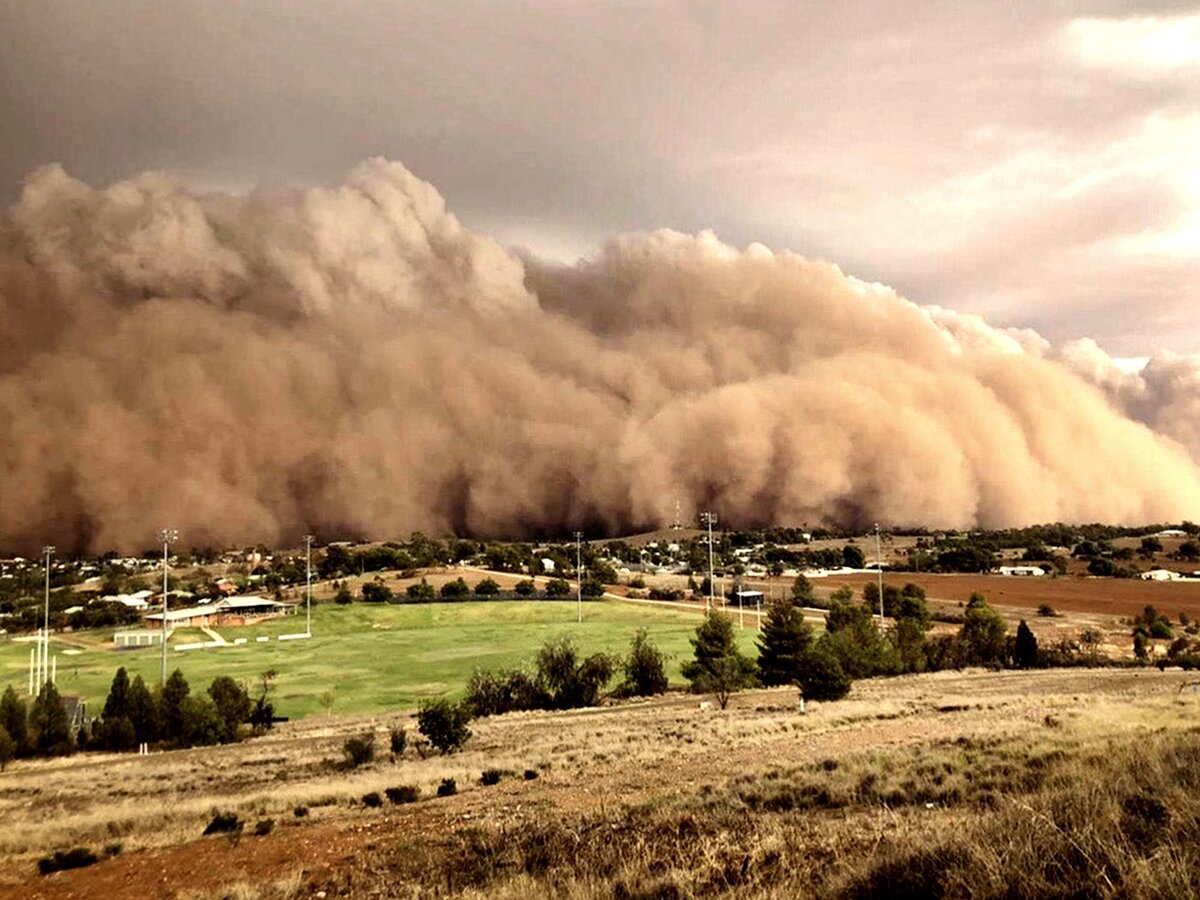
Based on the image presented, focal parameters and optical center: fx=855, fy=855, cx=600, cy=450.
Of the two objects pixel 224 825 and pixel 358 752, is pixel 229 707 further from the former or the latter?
pixel 224 825

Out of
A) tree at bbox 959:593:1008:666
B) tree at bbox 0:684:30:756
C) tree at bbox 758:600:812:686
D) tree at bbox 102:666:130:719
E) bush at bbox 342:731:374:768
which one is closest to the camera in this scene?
bush at bbox 342:731:374:768

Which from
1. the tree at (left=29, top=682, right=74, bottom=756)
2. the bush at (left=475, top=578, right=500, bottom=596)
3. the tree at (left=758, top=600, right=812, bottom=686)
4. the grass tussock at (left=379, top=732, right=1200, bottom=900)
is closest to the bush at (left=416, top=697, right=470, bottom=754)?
Answer: the grass tussock at (left=379, top=732, right=1200, bottom=900)

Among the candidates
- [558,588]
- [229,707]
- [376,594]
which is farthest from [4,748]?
[558,588]

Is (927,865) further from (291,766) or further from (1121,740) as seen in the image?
(291,766)

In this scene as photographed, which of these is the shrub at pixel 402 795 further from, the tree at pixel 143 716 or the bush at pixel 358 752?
the tree at pixel 143 716

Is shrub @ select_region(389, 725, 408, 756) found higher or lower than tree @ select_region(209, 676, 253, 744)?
higher

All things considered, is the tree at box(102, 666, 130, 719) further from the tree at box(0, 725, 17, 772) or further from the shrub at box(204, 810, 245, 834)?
the shrub at box(204, 810, 245, 834)
